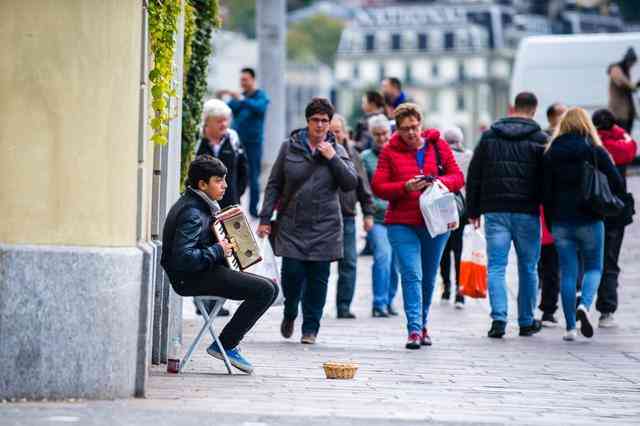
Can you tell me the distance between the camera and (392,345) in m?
12.6

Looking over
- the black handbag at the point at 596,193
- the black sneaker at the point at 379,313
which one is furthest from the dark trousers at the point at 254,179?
the black handbag at the point at 596,193

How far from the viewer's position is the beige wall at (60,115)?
8.48 meters

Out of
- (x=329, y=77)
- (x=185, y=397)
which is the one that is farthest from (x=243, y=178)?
(x=329, y=77)

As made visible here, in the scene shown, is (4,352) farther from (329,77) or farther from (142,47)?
(329,77)

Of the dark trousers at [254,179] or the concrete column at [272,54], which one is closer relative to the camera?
the dark trousers at [254,179]

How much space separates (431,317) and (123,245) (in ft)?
22.9

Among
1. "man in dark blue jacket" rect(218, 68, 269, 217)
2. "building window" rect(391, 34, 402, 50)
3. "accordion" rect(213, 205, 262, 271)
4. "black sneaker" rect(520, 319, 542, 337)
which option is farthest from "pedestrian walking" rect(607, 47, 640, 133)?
"building window" rect(391, 34, 402, 50)

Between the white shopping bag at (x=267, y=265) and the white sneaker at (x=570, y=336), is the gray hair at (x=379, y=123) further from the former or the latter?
the white sneaker at (x=570, y=336)

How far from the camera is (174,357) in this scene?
35.0ft

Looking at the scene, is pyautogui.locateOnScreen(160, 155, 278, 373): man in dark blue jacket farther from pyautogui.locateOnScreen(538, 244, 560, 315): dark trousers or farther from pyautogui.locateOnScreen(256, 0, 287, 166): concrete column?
pyautogui.locateOnScreen(256, 0, 287, 166): concrete column

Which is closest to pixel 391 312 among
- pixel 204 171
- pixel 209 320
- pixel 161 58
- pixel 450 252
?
pixel 450 252

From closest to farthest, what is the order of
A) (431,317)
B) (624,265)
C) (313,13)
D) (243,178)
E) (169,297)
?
(169,297) < (243,178) < (431,317) < (624,265) < (313,13)

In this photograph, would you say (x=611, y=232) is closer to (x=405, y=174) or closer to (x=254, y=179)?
(x=405, y=174)

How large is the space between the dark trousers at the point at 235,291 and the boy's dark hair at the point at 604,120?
17.8 feet
